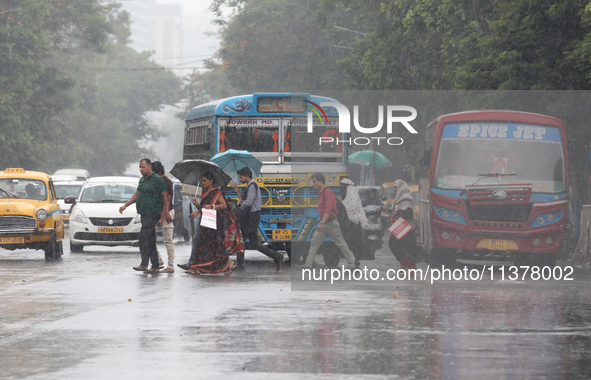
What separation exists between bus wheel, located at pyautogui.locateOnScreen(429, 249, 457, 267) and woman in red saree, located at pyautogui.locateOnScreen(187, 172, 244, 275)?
3.97m

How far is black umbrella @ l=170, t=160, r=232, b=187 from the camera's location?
53.9 ft

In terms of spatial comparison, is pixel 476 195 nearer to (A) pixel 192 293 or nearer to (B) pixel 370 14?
(A) pixel 192 293

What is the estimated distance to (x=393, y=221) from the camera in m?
17.6

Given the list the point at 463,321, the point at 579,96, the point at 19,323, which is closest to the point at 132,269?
the point at 19,323

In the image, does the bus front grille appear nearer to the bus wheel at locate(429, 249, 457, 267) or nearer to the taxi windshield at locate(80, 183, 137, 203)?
the bus wheel at locate(429, 249, 457, 267)

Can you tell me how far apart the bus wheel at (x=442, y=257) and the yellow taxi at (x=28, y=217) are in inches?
290

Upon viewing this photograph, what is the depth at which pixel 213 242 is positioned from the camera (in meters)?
16.4

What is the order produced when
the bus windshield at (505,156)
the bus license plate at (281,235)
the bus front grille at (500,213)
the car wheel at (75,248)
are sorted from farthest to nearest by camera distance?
the car wheel at (75,248)
the bus license plate at (281,235)
the bus windshield at (505,156)
the bus front grille at (500,213)

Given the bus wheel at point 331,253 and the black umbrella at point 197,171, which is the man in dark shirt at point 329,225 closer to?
the bus wheel at point 331,253

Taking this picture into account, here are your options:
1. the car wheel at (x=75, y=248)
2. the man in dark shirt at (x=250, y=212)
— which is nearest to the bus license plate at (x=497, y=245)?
the man in dark shirt at (x=250, y=212)

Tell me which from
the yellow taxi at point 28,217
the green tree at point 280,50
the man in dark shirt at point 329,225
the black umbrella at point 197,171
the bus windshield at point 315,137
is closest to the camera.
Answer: the black umbrella at point 197,171

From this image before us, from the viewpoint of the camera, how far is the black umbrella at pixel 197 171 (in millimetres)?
16422

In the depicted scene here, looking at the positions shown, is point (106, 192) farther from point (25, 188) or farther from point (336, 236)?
point (336, 236)

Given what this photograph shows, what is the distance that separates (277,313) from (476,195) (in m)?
7.56
